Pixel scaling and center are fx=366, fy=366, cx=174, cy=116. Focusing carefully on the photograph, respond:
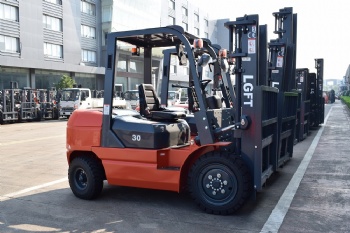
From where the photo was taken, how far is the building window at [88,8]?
45.9 metres

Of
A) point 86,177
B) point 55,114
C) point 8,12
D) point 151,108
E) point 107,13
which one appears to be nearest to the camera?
point 86,177

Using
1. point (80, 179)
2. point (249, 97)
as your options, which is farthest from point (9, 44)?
point (249, 97)

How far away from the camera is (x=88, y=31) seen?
47.0 meters

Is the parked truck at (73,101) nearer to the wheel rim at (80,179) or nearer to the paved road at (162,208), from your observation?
the paved road at (162,208)

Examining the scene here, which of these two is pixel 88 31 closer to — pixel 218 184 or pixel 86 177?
pixel 86 177

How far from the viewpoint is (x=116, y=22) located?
48.1m

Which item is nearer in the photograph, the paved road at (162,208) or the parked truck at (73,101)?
the paved road at (162,208)

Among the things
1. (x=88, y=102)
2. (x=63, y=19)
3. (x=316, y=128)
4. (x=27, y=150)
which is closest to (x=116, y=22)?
(x=63, y=19)

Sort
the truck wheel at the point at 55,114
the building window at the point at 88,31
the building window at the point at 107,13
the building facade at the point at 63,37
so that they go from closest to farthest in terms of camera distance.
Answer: the truck wheel at the point at 55,114
the building facade at the point at 63,37
the building window at the point at 88,31
the building window at the point at 107,13

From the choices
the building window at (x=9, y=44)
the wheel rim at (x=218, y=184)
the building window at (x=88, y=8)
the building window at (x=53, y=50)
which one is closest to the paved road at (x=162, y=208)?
the wheel rim at (x=218, y=184)

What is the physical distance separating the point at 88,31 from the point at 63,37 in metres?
5.19

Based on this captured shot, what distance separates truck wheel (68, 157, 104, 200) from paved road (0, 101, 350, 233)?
0.49 feet

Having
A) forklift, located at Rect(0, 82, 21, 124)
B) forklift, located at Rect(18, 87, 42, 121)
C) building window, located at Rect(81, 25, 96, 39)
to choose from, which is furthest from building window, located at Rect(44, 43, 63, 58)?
forklift, located at Rect(0, 82, 21, 124)

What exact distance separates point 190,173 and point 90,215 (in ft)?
5.05
